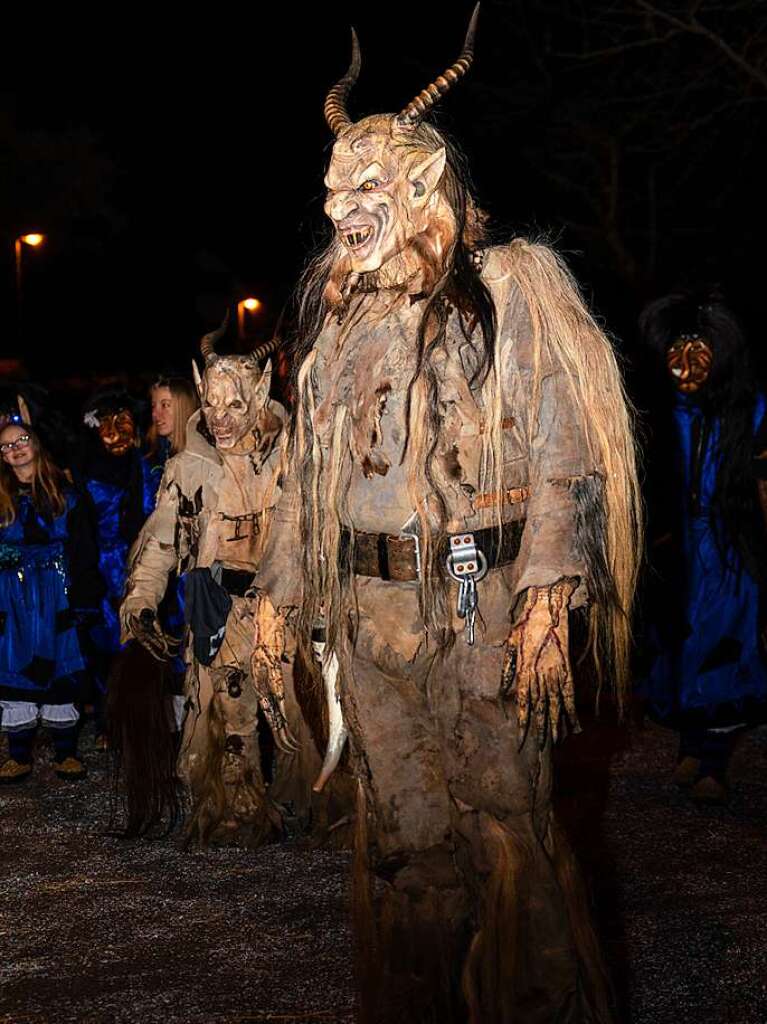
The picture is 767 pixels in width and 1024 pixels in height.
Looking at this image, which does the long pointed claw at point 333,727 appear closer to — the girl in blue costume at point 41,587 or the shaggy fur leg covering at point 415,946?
the shaggy fur leg covering at point 415,946

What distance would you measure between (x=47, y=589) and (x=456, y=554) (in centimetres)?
528

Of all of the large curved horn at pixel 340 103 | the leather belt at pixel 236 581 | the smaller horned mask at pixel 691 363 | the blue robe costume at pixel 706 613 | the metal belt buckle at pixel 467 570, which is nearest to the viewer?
the metal belt buckle at pixel 467 570

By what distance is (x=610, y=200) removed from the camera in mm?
21969

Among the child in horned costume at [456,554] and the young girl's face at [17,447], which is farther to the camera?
the young girl's face at [17,447]

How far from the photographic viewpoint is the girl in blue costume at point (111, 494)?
9.44m

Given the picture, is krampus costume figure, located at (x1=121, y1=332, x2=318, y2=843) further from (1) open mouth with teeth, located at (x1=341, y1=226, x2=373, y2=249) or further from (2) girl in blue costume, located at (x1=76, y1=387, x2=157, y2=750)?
(1) open mouth with teeth, located at (x1=341, y1=226, x2=373, y2=249)

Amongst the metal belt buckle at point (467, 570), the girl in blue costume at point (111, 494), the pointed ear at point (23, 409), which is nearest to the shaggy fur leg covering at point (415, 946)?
the metal belt buckle at point (467, 570)

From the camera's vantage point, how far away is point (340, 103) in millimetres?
4125

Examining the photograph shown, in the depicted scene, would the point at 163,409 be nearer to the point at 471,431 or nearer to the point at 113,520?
the point at 113,520

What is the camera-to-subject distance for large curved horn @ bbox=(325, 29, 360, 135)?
408cm

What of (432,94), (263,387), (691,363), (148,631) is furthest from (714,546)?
(432,94)

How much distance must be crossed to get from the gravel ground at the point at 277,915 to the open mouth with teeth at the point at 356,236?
7.58 feet

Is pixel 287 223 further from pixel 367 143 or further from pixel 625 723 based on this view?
pixel 367 143

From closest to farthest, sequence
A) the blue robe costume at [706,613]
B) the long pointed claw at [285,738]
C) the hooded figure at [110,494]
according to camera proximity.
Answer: the long pointed claw at [285,738] < the blue robe costume at [706,613] < the hooded figure at [110,494]
